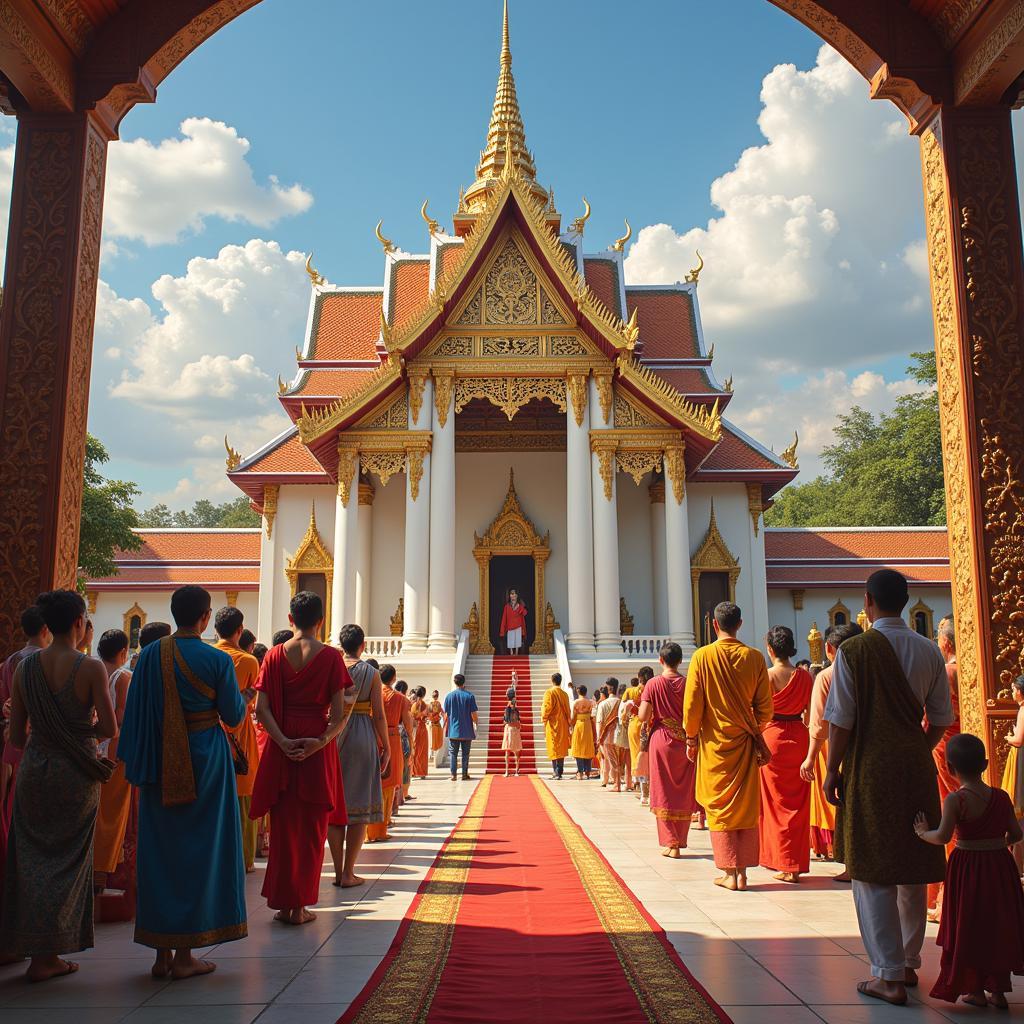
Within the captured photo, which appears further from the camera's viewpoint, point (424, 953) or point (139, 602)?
point (139, 602)

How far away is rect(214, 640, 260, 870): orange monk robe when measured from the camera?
5.49 metres

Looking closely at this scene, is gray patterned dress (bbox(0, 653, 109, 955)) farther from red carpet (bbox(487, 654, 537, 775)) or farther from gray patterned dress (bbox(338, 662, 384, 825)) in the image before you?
red carpet (bbox(487, 654, 537, 775))

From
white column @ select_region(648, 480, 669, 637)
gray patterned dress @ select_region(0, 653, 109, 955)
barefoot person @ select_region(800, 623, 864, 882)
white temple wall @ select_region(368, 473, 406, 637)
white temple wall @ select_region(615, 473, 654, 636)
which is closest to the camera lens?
gray patterned dress @ select_region(0, 653, 109, 955)

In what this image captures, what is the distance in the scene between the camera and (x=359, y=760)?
218 inches

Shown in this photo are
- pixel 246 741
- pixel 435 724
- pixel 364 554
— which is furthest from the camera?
pixel 364 554

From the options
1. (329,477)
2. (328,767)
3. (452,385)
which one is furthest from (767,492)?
(328,767)

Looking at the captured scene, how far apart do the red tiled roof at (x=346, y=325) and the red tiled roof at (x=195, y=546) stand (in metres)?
4.68

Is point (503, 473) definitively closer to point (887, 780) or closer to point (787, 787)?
point (787, 787)

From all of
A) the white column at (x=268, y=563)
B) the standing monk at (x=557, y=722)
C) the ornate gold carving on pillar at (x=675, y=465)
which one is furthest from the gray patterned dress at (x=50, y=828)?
the white column at (x=268, y=563)

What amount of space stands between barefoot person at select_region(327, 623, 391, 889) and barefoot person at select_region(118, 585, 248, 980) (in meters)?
1.64

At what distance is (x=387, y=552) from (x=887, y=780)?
1522 cm

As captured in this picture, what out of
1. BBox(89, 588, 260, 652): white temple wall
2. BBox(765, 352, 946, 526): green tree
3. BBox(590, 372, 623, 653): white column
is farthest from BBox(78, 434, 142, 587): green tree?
BBox(765, 352, 946, 526): green tree

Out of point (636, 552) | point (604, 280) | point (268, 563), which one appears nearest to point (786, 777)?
point (636, 552)

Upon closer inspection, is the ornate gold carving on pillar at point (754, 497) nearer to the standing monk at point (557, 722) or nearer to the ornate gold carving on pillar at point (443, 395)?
the ornate gold carving on pillar at point (443, 395)
